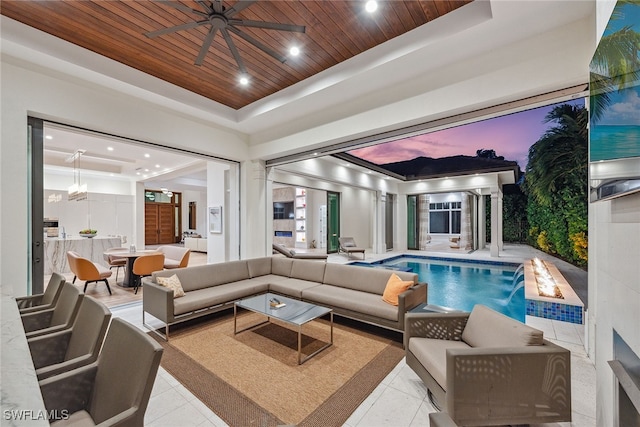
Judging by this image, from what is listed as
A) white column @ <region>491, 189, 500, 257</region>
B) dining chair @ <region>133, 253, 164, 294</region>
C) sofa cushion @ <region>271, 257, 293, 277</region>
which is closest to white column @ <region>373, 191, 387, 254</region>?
white column @ <region>491, 189, 500, 257</region>

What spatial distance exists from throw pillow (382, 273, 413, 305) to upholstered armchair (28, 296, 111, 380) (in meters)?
2.67

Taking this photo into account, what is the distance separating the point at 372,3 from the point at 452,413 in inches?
124

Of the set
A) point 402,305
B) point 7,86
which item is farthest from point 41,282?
point 402,305

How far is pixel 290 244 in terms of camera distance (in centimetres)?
1213

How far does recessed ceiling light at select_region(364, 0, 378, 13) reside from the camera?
7.81ft

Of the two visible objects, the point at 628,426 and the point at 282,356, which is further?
the point at 282,356

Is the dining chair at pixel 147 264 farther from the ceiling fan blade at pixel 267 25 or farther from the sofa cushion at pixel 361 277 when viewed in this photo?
the ceiling fan blade at pixel 267 25

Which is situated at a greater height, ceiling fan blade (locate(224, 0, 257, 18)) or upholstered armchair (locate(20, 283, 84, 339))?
ceiling fan blade (locate(224, 0, 257, 18))

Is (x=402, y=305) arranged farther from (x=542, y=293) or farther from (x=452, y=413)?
(x=542, y=293)

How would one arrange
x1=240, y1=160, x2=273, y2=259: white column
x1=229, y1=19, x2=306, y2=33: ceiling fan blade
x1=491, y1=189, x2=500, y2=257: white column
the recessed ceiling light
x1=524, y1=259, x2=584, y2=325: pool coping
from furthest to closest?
x1=491, y1=189, x2=500, y2=257: white column → x1=240, y1=160, x2=273, y2=259: white column → x1=524, y1=259, x2=584, y2=325: pool coping → the recessed ceiling light → x1=229, y1=19, x2=306, y2=33: ceiling fan blade

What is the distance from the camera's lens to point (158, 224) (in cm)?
1371

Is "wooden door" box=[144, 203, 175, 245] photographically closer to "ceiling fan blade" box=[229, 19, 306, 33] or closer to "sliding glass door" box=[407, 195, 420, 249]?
"sliding glass door" box=[407, 195, 420, 249]

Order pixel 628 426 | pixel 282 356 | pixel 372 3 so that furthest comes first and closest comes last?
pixel 282 356, pixel 372 3, pixel 628 426

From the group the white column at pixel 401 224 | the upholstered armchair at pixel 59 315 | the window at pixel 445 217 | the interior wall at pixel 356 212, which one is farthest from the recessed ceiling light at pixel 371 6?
the window at pixel 445 217
